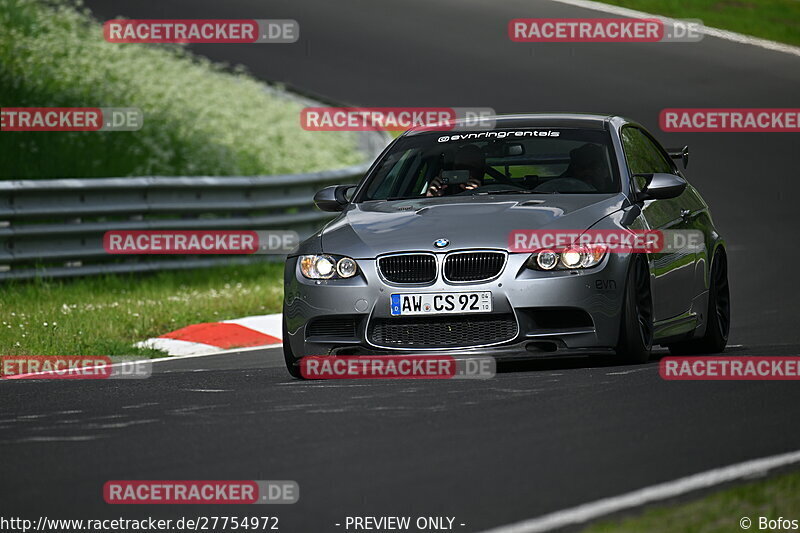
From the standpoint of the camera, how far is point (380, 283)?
8.75m

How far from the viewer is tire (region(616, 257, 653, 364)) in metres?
8.70

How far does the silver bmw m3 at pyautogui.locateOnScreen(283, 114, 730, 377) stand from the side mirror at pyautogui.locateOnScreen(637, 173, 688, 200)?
12 millimetres

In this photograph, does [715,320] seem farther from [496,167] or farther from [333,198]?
[333,198]

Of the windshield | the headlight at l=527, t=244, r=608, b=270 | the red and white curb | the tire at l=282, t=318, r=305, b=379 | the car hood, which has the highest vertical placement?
the windshield

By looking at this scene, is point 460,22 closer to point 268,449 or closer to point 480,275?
point 480,275

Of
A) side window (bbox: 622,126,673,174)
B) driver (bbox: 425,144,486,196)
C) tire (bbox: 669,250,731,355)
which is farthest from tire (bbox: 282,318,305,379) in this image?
tire (bbox: 669,250,731,355)

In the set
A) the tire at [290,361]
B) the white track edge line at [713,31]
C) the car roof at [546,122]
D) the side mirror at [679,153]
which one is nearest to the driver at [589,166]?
the car roof at [546,122]

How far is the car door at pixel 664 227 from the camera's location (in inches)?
366

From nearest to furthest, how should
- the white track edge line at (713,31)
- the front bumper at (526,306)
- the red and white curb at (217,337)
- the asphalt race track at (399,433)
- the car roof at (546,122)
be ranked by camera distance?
the asphalt race track at (399,433) < the front bumper at (526,306) < the car roof at (546,122) < the red and white curb at (217,337) < the white track edge line at (713,31)

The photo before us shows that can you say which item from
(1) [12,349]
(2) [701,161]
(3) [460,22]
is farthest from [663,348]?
(3) [460,22]

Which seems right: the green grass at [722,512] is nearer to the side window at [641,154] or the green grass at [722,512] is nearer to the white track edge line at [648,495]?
the white track edge line at [648,495]

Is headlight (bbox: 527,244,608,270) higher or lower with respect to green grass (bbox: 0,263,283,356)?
higher

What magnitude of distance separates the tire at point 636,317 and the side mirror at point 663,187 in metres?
0.58

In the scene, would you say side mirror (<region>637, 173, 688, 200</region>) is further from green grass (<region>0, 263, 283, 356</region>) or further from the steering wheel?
green grass (<region>0, 263, 283, 356</region>)
